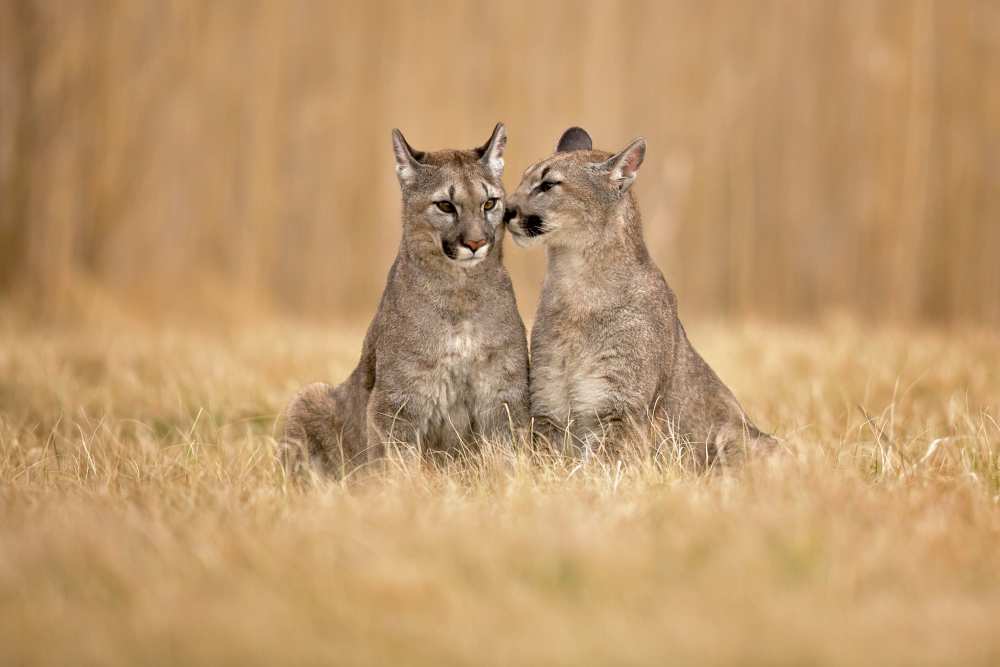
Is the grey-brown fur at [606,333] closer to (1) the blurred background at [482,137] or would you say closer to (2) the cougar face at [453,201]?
(2) the cougar face at [453,201]

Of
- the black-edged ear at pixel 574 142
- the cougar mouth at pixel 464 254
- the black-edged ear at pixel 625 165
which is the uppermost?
the black-edged ear at pixel 574 142

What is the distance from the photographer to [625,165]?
19.6 ft

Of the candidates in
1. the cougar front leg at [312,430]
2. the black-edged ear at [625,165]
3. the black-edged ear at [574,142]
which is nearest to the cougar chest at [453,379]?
the cougar front leg at [312,430]

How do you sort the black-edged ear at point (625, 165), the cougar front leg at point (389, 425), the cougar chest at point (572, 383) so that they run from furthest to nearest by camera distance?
the black-edged ear at point (625, 165) < the cougar chest at point (572, 383) < the cougar front leg at point (389, 425)

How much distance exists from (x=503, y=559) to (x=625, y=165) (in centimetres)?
285

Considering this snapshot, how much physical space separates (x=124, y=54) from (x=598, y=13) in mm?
4547

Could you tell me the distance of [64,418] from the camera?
23.6 feet

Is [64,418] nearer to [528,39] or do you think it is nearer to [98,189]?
[98,189]

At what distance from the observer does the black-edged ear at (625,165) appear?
19.4ft

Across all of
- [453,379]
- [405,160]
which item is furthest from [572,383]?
[405,160]

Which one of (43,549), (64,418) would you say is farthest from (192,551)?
(64,418)

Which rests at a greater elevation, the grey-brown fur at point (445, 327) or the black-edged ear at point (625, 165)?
the black-edged ear at point (625, 165)

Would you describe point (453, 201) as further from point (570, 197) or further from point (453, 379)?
point (453, 379)

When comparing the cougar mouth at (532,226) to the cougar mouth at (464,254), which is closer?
the cougar mouth at (464,254)
